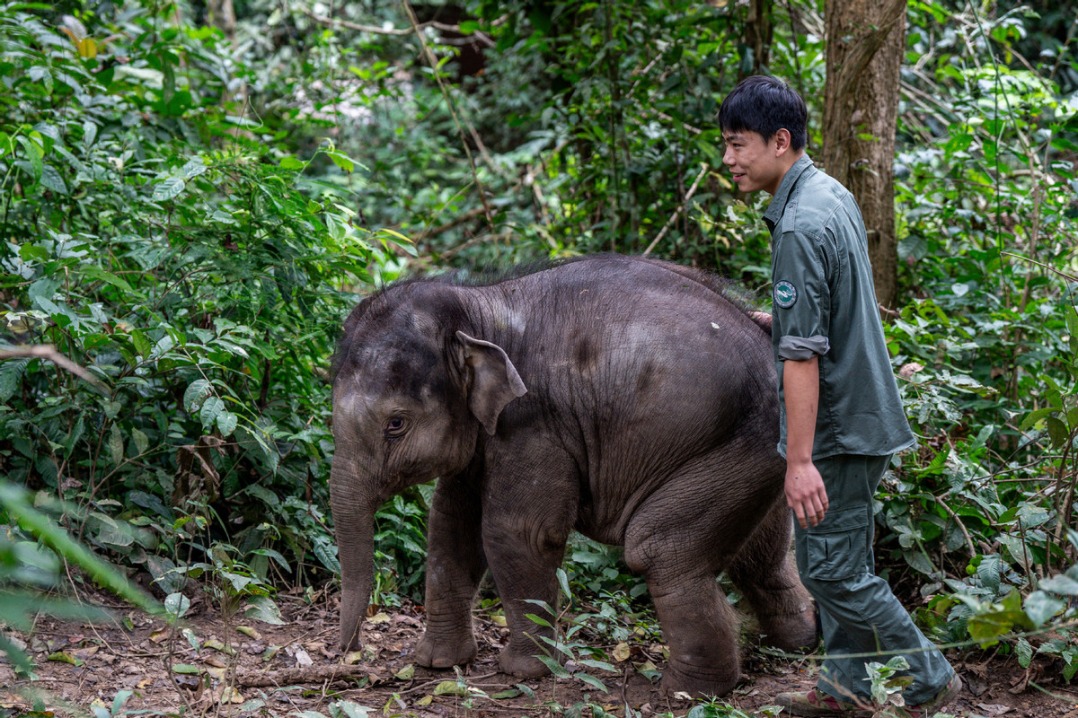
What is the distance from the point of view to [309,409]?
5.35 metres

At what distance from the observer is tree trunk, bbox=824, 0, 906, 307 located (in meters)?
5.69

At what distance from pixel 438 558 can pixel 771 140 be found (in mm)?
2093

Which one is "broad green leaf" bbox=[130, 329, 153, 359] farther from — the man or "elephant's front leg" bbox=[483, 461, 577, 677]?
the man

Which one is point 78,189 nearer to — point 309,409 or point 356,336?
point 309,409

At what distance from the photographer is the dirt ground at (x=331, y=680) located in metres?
3.74

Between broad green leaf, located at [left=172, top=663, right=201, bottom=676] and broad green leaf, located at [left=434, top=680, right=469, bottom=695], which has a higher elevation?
broad green leaf, located at [left=172, top=663, right=201, bottom=676]

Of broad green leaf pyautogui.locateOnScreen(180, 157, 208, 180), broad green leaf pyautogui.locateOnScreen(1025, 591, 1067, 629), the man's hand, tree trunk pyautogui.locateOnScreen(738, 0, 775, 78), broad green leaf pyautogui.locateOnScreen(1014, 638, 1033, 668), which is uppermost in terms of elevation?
tree trunk pyautogui.locateOnScreen(738, 0, 775, 78)

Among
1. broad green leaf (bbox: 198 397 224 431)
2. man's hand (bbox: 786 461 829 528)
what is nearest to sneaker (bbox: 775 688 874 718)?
man's hand (bbox: 786 461 829 528)

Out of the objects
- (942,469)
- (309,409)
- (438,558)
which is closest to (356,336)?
(438,558)

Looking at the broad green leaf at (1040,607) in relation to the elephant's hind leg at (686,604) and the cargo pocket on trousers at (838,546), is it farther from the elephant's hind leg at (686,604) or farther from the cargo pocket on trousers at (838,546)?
the elephant's hind leg at (686,604)

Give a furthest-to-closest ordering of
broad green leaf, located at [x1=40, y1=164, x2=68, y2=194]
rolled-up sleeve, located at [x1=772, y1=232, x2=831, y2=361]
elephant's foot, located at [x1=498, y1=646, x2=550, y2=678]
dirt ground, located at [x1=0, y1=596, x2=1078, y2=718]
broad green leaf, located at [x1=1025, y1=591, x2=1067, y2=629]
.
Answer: broad green leaf, located at [x1=40, y1=164, x2=68, y2=194], elephant's foot, located at [x1=498, y1=646, x2=550, y2=678], dirt ground, located at [x1=0, y1=596, x2=1078, y2=718], rolled-up sleeve, located at [x1=772, y1=232, x2=831, y2=361], broad green leaf, located at [x1=1025, y1=591, x2=1067, y2=629]

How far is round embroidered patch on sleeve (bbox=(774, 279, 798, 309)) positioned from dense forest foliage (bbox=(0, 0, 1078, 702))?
3.77ft

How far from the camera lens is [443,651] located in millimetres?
4344

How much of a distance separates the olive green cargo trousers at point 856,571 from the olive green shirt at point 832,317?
103mm
